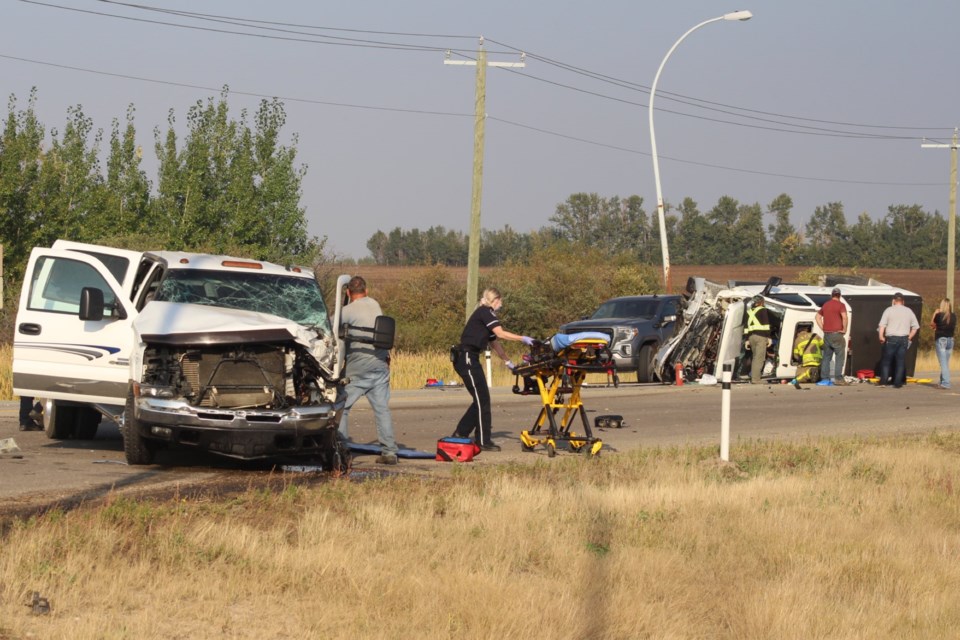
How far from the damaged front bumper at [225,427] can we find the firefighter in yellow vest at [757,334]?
1712 centimetres

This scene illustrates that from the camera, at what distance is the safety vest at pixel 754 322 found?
2672cm

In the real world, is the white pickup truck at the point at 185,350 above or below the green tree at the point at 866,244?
below

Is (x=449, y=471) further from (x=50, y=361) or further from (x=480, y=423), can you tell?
(x=50, y=361)

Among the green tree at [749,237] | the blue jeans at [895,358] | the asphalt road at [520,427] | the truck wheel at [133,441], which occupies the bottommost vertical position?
the asphalt road at [520,427]

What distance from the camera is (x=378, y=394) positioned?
41.0 feet

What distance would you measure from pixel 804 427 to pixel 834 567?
10.1m

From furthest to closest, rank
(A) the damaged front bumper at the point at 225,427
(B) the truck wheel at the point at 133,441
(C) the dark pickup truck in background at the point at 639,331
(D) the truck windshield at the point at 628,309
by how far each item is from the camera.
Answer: (D) the truck windshield at the point at 628,309
(C) the dark pickup truck in background at the point at 639,331
(B) the truck wheel at the point at 133,441
(A) the damaged front bumper at the point at 225,427

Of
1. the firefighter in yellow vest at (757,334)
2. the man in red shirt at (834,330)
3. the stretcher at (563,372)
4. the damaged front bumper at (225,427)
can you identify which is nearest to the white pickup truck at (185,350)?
the damaged front bumper at (225,427)

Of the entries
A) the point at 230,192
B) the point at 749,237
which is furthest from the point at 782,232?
the point at 230,192

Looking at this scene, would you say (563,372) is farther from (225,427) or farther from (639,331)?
(639,331)

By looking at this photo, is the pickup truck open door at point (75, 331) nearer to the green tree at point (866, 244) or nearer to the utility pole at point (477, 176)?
the utility pole at point (477, 176)

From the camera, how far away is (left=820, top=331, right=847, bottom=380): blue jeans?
27141 millimetres

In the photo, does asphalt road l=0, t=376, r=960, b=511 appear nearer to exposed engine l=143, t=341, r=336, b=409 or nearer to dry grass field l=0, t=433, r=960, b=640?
exposed engine l=143, t=341, r=336, b=409

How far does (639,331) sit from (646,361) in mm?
684
